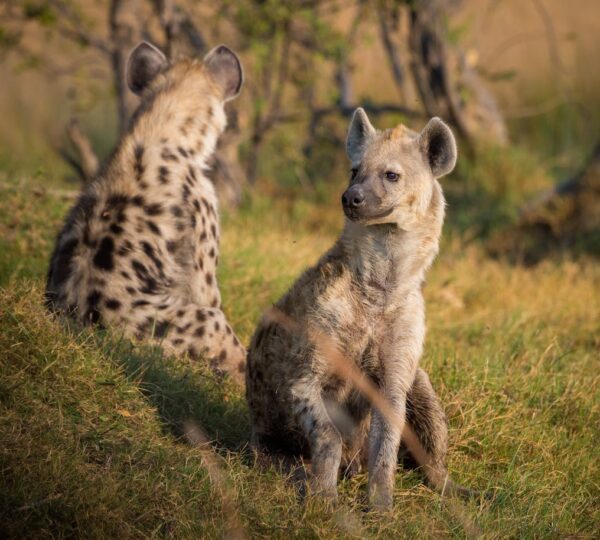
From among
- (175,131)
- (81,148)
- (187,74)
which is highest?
(187,74)

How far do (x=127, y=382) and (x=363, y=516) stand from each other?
1104mm

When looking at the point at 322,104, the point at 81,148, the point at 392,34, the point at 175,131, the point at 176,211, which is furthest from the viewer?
the point at 322,104

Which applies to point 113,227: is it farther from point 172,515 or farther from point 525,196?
point 525,196

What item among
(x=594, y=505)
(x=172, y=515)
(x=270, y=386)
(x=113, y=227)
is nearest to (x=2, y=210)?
(x=113, y=227)

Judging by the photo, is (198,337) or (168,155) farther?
(168,155)

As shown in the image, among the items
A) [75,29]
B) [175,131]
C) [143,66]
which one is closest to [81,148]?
[75,29]

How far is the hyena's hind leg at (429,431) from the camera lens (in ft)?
12.6

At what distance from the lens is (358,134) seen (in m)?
3.98

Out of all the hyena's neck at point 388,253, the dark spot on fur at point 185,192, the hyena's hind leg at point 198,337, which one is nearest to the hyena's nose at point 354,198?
the hyena's neck at point 388,253

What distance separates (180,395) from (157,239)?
3.18 ft

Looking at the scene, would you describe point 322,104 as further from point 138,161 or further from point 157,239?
point 157,239

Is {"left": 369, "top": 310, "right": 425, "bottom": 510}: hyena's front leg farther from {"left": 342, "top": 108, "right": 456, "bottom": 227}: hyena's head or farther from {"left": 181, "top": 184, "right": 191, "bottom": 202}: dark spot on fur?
{"left": 181, "top": 184, "right": 191, "bottom": 202}: dark spot on fur

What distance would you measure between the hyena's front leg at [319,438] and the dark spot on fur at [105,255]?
1.42 metres

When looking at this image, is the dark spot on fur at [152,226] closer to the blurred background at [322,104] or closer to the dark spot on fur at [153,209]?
the dark spot on fur at [153,209]
